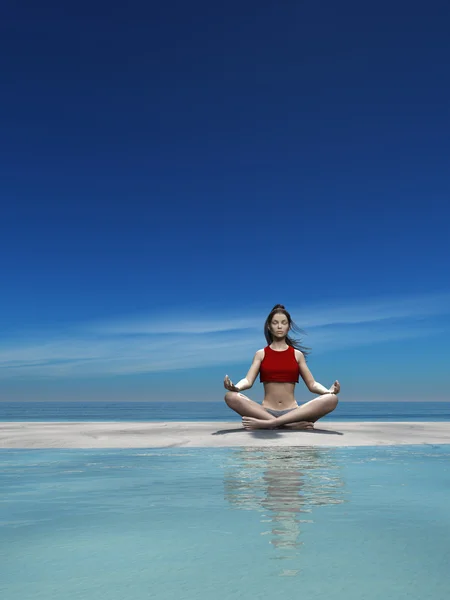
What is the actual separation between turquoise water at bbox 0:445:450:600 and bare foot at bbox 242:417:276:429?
130 inches

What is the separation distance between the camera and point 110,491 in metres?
4.70

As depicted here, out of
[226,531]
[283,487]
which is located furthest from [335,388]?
[226,531]

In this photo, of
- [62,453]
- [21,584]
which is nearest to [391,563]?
[21,584]

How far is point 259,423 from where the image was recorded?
9.51 meters

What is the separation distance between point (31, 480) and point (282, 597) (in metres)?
3.66

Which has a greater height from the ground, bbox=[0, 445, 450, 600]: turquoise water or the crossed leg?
the crossed leg

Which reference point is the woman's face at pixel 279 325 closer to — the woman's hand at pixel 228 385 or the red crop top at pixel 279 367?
the red crop top at pixel 279 367

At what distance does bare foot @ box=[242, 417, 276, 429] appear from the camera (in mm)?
9484

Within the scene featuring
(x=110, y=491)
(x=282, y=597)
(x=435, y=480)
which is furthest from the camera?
(x=435, y=480)

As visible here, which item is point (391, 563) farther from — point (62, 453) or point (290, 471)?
point (62, 453)

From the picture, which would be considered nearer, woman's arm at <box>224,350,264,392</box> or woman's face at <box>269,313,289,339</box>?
woman's arm at <box>224,350,264,392</box>

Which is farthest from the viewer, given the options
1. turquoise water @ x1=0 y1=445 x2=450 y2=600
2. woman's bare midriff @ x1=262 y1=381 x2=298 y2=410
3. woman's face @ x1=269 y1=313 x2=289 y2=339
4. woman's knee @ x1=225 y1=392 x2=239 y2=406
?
woman's face @ x1=269 y1=313 x2=289 y2=339

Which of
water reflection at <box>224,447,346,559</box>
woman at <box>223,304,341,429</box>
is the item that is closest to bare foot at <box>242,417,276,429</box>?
woman at <box>223,304,341,429</box>

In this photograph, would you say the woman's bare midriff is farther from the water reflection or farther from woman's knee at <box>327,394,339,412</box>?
the water reflection
